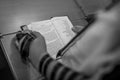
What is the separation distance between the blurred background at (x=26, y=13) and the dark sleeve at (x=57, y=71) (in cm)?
24

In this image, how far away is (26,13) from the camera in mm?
923

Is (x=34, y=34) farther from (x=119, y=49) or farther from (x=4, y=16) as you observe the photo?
(x=119, y=49)

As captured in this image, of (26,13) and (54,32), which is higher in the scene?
(26,13)

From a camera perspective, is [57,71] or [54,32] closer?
[57,71]

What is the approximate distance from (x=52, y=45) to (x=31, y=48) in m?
0.23

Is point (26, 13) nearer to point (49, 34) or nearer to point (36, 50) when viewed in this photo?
point (49, 34)

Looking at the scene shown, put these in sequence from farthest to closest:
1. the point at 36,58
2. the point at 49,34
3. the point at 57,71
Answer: the point at 49,34 < the point at 36,58 < the point at 57,71


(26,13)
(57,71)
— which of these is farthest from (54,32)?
(57,71)

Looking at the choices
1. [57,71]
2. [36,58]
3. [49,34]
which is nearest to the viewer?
[57,71]

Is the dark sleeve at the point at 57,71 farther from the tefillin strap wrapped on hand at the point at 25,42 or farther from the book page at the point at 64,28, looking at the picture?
the book page at the point at 64,28

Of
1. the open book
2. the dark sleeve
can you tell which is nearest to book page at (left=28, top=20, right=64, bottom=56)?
the open book

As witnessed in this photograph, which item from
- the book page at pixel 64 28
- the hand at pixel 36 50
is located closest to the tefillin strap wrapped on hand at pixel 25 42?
the hand at pixel 36 50

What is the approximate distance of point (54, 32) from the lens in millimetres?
877

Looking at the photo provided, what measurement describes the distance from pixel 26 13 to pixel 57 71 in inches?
22.7
